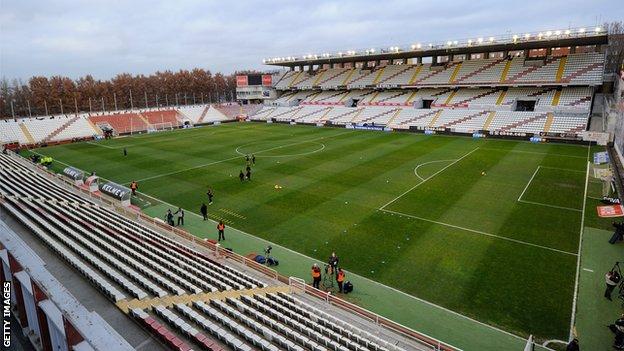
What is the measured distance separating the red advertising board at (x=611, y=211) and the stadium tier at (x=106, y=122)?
56.8 m

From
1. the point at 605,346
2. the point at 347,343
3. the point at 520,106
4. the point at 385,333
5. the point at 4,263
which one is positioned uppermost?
the point at 520,106

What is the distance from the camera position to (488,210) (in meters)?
21.0

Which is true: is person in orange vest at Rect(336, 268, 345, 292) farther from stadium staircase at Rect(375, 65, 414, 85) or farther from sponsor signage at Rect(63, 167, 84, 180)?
stadium staircase at Rect(375, 65, 414, 85)

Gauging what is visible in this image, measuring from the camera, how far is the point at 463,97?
5362 cm

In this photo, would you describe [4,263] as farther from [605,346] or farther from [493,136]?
[493,136]

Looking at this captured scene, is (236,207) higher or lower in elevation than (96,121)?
lower

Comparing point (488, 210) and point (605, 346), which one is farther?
point (488, 210)

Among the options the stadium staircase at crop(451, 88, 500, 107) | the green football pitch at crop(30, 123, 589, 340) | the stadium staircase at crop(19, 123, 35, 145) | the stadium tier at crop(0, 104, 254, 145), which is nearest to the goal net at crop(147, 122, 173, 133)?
the stadium tier at crop(0, 104, 254, 145)

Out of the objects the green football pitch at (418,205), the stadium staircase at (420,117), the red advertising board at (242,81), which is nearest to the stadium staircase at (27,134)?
the green football pitch at (418,205)

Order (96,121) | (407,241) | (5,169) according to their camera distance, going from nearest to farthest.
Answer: (407,241), (5,169), (96,121)

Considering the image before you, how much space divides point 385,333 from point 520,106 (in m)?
49.7

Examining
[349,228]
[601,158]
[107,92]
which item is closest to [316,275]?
[349,228]

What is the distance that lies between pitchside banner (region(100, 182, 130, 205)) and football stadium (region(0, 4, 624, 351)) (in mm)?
161

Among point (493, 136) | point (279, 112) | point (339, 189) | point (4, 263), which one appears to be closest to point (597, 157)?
point (493, 136)
